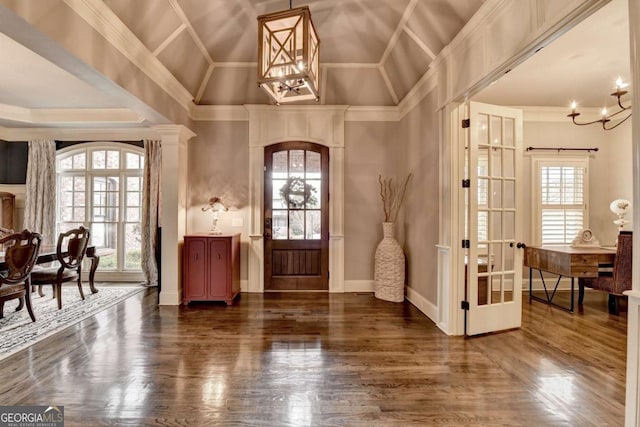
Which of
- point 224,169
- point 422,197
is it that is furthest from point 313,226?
point 422,197

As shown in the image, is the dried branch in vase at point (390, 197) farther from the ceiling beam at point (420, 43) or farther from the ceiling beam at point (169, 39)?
the ceiling beam at point (169, 39)

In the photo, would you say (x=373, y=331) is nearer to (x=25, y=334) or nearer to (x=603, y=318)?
(x=603, y=318)

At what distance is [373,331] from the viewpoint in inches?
135

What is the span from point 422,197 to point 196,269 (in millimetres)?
3229

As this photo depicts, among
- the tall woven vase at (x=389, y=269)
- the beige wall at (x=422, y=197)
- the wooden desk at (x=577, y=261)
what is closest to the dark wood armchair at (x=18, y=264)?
the tall woven vase at (x=389, y=269)

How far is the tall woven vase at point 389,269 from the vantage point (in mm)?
4586

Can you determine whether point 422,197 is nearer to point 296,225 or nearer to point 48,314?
point 296,225

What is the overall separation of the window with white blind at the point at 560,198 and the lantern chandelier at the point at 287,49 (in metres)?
4.67

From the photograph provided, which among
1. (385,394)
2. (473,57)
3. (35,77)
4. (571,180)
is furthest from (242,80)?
(571,180)

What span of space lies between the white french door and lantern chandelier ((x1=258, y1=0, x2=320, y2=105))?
1.95 m

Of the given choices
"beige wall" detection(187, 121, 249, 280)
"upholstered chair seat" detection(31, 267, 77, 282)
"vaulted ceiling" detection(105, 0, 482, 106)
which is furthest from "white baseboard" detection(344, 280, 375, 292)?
"upholstered chair seat" detection(31, 267, 77, 282)

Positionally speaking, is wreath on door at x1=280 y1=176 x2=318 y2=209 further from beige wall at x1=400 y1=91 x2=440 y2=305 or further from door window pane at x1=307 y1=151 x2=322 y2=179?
beige wall at x1=400 y1=91 x2=440 y2=305

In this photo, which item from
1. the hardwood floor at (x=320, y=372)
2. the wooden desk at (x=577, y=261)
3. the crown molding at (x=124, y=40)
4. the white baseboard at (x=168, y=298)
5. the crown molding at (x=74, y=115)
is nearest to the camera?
the hardwood floor at (x=320, y=372)

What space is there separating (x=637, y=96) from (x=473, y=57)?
174 centimetres
